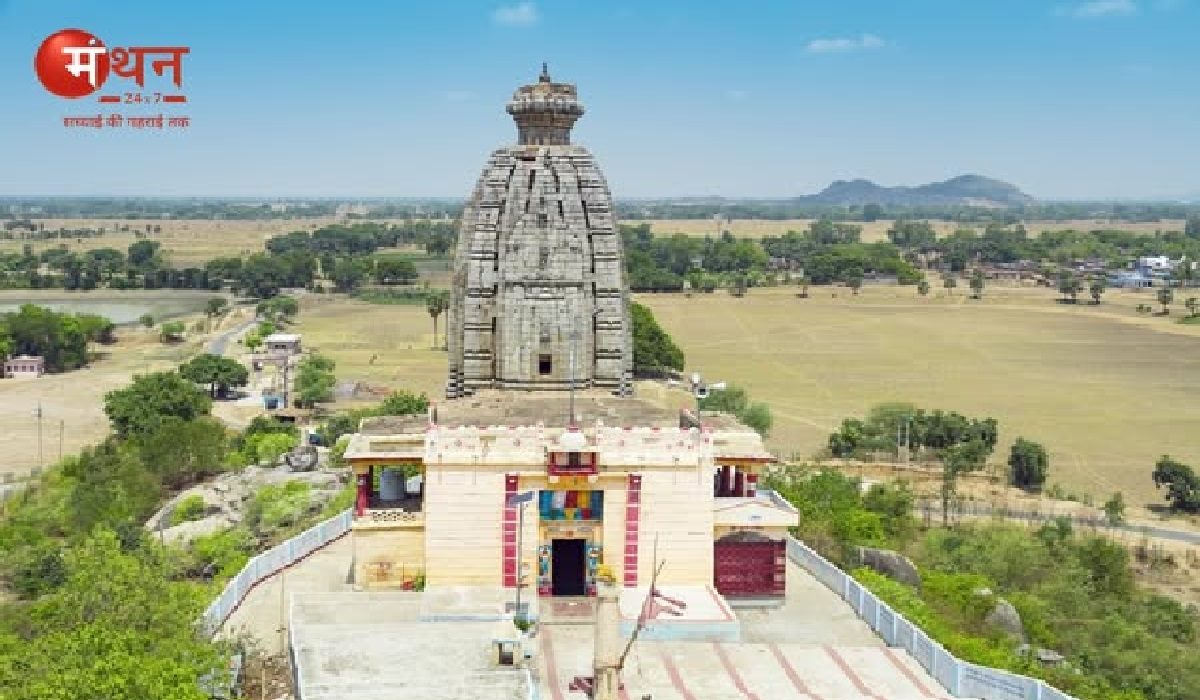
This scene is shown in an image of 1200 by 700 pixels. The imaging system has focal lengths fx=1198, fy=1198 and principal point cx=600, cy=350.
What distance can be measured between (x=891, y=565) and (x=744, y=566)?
19.6 ft

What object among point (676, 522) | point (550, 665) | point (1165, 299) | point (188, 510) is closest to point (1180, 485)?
point (676, 522)

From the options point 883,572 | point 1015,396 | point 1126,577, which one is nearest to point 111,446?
point 883,572

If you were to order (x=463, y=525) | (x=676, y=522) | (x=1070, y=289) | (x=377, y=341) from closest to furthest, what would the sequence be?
(x=463, y=525) < (x=676, y=522) < (x=377, y=341) < (x=1070, y=289)

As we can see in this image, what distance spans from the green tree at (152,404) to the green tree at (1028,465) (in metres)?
40.2

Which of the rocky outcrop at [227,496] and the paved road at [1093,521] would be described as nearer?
the rocky outcrop at [227,496]

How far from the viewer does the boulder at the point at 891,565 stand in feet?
102

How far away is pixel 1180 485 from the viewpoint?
Result: 5072cm

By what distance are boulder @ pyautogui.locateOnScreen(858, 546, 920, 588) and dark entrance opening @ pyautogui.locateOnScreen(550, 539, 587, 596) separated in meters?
9.21

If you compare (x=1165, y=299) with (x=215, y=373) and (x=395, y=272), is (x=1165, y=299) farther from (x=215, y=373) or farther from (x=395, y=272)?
(x=215, y=373)

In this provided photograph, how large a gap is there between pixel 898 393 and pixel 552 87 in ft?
158

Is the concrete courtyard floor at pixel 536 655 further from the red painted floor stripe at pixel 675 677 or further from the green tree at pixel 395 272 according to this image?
the green tree at pixel 395 272

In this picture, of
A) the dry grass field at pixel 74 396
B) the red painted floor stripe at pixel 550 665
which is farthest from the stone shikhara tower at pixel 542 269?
the dry grass field at pixel 74 396

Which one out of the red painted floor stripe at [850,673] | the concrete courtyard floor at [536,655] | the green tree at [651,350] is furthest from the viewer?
the green tree at [651,350]

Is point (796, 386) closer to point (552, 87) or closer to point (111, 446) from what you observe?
point (111, 446)
